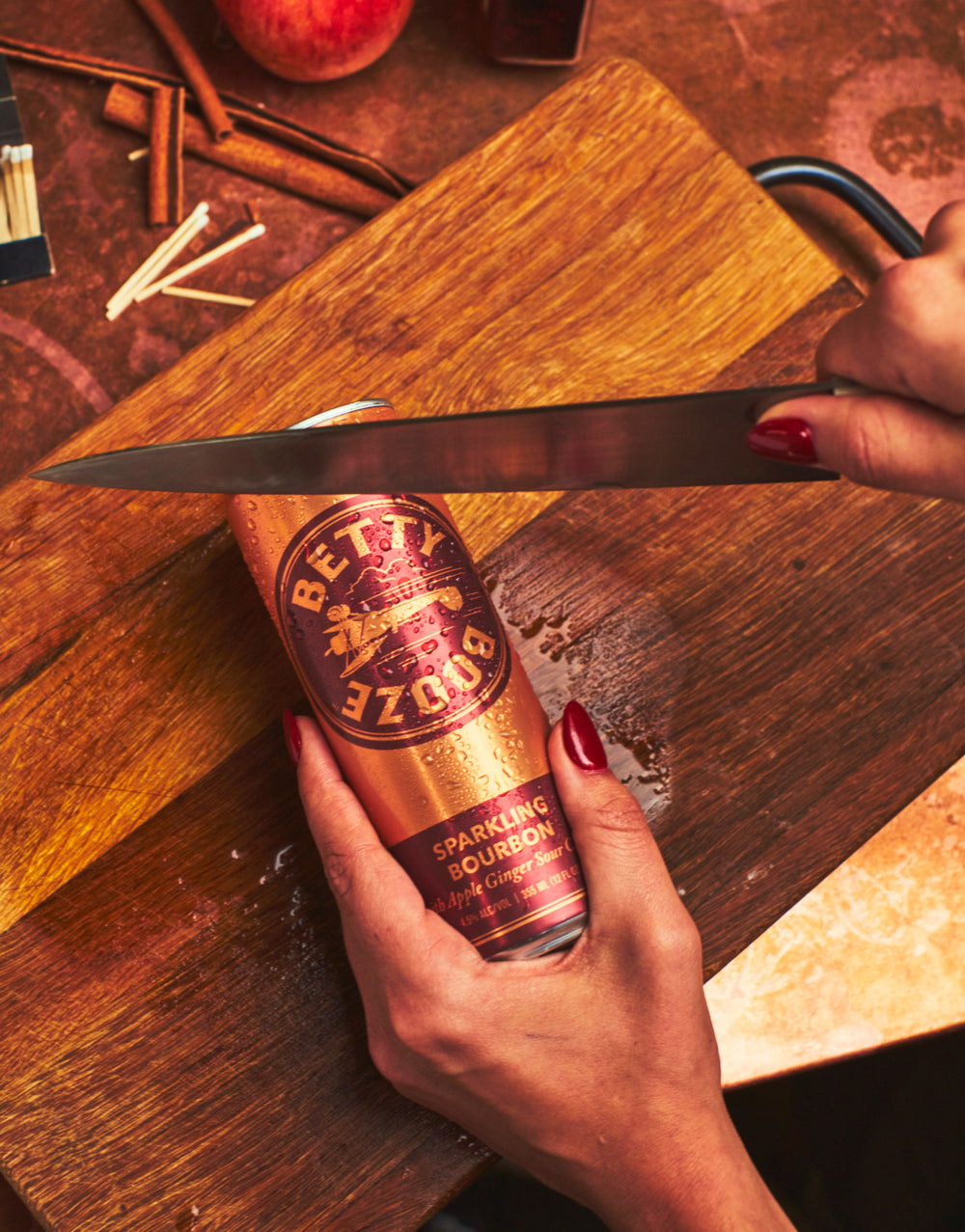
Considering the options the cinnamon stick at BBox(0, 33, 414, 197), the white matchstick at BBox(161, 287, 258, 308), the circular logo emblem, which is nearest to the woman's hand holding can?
the circular logo emblem

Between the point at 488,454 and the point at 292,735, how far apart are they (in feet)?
1.03

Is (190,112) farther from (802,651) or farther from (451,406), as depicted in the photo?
(802,651)

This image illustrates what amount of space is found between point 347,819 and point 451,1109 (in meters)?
0.27

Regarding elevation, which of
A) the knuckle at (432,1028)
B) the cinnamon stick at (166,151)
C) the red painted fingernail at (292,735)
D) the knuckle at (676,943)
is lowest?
the knuckle at (676,943)

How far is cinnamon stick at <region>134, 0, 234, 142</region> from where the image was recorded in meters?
1.22

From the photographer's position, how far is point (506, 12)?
4.13 feet

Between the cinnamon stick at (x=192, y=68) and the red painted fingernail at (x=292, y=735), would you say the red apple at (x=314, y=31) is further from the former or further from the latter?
the red painted fingernail at (x=292, y=735)

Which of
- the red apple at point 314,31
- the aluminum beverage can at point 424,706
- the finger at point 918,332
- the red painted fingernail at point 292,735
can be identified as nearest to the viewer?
the finger at point 918,332

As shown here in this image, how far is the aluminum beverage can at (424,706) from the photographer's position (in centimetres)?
70

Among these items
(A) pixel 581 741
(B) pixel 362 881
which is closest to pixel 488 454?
(A) pixel 581 741

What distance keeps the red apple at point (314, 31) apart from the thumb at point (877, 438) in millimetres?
825

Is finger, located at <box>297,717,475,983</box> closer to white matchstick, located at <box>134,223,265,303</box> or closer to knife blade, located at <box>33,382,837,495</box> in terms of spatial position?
knife blade, located at <box>33,382,837,495</box>

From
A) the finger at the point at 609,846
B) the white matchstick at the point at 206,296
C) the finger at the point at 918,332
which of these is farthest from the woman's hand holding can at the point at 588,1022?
the white matchstick at the point at 206,296

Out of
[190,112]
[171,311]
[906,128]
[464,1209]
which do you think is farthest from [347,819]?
[906,128]
